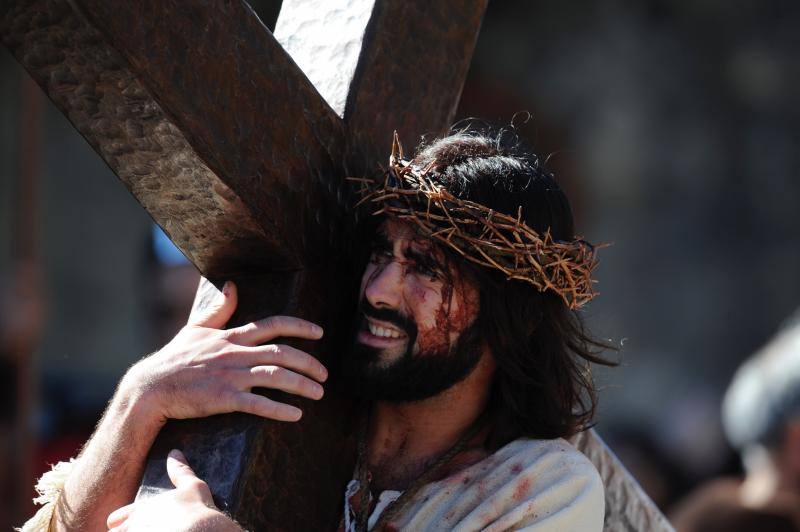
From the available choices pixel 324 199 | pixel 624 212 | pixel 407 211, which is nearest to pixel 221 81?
pixel 324 199

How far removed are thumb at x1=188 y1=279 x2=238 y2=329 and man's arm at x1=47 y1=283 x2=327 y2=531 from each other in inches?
1.1

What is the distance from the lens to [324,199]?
2.26 m

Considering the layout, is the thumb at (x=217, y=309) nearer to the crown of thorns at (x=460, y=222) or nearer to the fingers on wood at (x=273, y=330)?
the fingers on wood at (x=273, y=330)

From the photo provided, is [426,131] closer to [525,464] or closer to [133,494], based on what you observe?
[525,464]

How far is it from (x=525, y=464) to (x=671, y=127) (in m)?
8.69

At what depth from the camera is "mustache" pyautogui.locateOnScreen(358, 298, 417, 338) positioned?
7.44 feet

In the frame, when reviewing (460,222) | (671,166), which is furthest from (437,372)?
(671,166)

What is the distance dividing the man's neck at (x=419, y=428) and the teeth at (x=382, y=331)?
204mm

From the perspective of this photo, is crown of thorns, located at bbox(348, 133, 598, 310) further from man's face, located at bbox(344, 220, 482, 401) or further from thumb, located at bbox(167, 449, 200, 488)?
Result: thumb, located at bbox(167, 449, 200, 488)

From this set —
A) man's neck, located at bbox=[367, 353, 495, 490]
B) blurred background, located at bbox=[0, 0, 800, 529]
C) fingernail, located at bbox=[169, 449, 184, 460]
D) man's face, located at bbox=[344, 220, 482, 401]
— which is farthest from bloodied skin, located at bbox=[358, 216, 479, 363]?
blurred background, located at bbox=[0, 0, 800, 529]

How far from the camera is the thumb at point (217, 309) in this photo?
2191 mm

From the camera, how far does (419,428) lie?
8.10 feet

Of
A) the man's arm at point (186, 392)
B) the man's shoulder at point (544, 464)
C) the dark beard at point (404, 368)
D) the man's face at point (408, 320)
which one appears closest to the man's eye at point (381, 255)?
the man's face at point (408, 320)

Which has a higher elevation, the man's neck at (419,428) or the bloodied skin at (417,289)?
the bloodied skin at (417,289)
